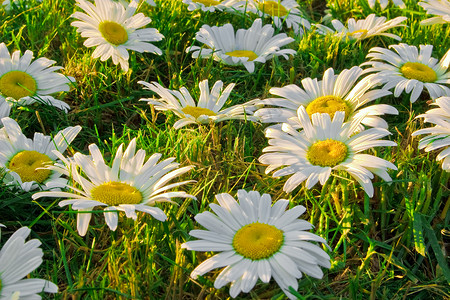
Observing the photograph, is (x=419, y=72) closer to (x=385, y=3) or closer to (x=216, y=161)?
(x=385, y=3)

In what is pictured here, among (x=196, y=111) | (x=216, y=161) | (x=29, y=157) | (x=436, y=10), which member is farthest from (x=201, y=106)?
(x=436, y=10)

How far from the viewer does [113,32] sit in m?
3.17

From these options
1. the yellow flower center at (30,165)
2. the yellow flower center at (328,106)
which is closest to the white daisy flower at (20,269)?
the yellow flower center at (30,165)

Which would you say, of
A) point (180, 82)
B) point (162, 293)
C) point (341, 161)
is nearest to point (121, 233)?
point (162, 293)

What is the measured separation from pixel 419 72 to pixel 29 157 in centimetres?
194

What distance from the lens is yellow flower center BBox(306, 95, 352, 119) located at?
2.70 metres

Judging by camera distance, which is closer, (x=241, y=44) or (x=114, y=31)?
(x=114, y=31)

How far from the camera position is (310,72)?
10.9 feet

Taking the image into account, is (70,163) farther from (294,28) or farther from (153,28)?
(294,28)

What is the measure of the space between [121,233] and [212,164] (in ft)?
1.70

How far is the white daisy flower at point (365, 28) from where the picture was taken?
3398 mm

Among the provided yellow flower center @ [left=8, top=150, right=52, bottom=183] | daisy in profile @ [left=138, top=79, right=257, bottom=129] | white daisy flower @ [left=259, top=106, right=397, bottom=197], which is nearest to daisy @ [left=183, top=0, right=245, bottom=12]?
daisy in profile @ [left=138, top=79, right=257, bottom=129]

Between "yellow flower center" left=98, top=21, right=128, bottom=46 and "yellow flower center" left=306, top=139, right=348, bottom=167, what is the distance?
1362 millimetres

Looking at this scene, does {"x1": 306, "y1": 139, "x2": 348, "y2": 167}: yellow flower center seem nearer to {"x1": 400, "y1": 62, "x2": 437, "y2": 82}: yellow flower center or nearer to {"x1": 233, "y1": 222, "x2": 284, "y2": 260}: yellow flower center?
{"x1": 233, "y1": 222, "x2": 284, "y2": 260}: yellow flower center
